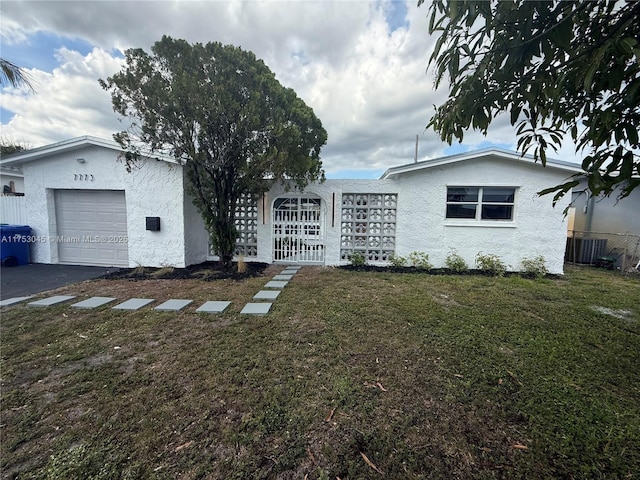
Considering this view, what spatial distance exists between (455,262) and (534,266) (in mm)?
2269

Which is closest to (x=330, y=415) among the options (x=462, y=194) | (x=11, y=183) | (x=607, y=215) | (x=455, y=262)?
(x=455, y=262)

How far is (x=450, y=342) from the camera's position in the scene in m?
3.53

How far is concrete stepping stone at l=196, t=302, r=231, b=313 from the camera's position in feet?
14.8

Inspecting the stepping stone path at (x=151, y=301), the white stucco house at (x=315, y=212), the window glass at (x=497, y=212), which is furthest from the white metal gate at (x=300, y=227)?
the window glass at (x=497, y=212)

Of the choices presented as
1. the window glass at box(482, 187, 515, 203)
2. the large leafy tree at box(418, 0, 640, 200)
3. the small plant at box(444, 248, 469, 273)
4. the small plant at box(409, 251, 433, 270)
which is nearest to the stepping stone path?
the large leafy tree at box(418, 0, 640, 200)

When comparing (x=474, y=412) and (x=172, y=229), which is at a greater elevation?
(x=172, y=229)

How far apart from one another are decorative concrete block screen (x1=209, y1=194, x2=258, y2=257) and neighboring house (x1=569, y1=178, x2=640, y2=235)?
11612 millimetres

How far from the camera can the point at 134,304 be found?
4781mm

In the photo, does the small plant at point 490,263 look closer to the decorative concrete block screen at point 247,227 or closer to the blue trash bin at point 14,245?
the decorative concrete block screen at point 247,227

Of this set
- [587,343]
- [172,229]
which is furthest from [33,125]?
[587,343]

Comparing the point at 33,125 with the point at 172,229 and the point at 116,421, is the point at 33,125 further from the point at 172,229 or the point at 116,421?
the point at 116,421

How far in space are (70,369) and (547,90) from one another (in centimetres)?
513

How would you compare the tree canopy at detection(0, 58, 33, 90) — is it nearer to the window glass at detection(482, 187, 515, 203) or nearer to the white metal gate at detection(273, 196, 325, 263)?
the white metal gate at detection(273, 196, 325, 263)

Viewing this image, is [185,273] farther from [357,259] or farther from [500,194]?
[500,194]
